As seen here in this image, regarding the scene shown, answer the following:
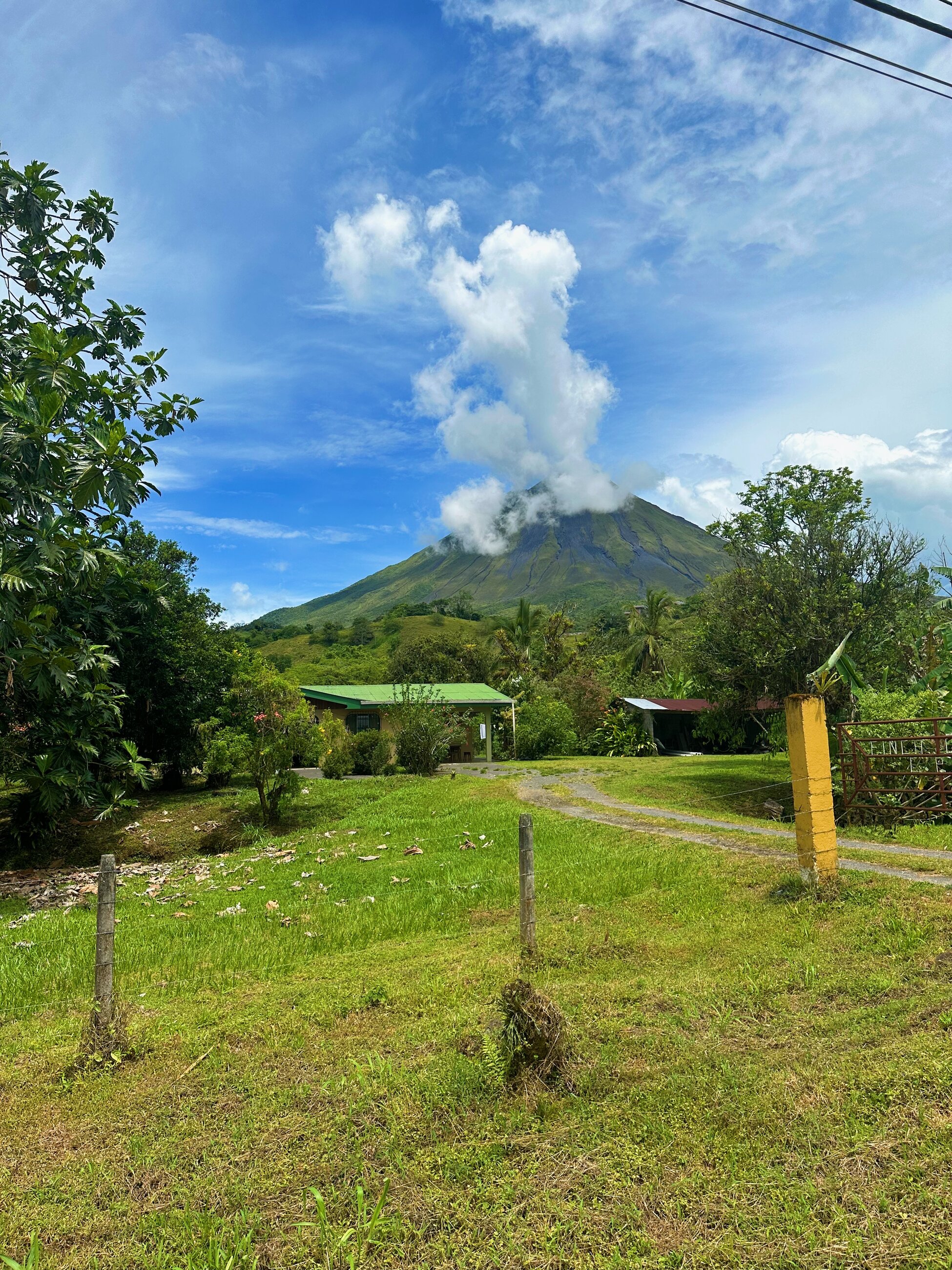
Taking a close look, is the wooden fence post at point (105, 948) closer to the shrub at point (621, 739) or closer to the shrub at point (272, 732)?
the shrub at point (272, 732)

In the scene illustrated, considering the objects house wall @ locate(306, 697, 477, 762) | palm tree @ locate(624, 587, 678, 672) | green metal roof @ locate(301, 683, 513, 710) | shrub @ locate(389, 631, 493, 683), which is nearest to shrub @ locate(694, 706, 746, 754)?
green metal roof @ locate(301, 683, 513, 710)

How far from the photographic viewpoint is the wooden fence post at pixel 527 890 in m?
5.55

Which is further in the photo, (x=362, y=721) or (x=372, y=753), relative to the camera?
(x=362, y=721)

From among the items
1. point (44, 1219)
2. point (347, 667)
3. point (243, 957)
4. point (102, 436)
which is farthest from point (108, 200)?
point (347, 667)

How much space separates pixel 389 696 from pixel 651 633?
74.1ft

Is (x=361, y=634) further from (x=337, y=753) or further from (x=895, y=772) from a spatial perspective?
(x=895, y=772)

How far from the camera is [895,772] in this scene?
12.1 meters

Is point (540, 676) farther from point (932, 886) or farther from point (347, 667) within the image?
point (932, 886)

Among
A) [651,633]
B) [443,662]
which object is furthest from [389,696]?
[651,633]

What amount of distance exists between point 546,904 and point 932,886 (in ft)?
13.0

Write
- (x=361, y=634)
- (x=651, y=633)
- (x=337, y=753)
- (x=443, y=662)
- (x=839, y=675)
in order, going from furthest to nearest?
(x=361, y=634), (x=443, y=662), (x=651, y=633), (x=337, y=753), (x=839, y=675)

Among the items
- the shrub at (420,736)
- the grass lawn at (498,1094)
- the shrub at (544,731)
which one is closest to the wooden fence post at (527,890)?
the grass lawn at (498,1094)

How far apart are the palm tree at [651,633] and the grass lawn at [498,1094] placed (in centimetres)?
3835

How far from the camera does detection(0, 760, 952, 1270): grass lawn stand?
2.96 metres
